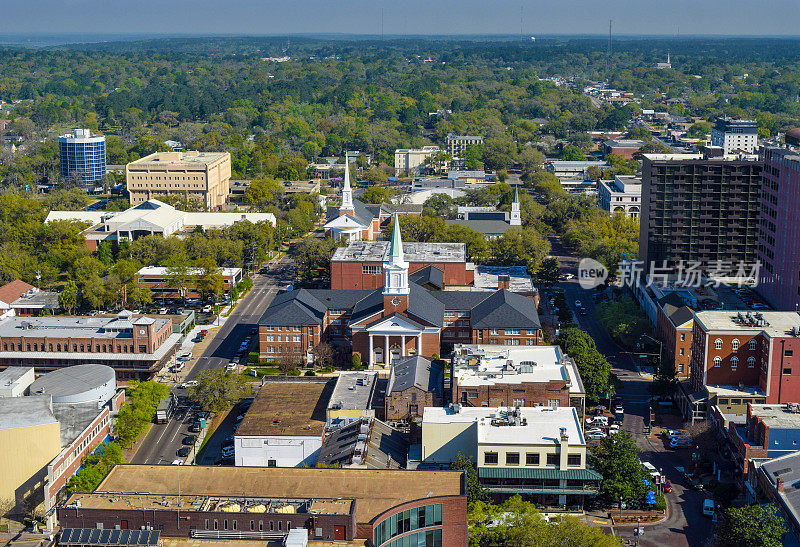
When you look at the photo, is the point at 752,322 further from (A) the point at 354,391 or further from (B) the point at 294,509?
(B) the point at 294,509

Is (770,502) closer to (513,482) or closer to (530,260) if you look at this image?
(513,482)

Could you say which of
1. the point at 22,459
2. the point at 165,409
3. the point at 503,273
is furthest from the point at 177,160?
the point at 22,459

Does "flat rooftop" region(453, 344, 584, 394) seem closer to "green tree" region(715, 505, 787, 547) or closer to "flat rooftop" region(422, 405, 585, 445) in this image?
"flat rooftop" region(422, 405, 585, 445)

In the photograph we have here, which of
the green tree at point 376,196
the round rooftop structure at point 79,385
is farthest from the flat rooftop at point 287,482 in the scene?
the green tree at point 376,196

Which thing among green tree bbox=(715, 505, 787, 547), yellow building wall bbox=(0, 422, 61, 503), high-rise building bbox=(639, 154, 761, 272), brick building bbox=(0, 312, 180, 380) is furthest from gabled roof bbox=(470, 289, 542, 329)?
yellow building wall bbox=(0, 422, 61, 503)

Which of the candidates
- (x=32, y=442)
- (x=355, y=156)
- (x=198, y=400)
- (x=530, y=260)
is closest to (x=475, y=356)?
(x=198, y=400)
